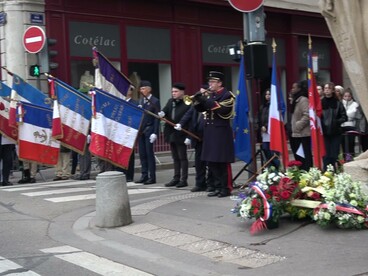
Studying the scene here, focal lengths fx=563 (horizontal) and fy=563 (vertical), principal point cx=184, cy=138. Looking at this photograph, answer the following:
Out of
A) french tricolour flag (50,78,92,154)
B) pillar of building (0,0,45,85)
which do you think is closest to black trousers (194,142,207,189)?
french tricolour flag (50,78,92,154)

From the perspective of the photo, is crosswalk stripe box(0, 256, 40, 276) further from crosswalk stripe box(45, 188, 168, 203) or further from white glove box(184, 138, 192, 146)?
white glove box(184, 138, 192, 146)

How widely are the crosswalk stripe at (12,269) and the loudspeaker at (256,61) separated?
4.90 meters

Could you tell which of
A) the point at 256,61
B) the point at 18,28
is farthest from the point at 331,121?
the point at 18,28

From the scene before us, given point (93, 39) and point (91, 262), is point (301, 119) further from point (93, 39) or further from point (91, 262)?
point (93, 39)

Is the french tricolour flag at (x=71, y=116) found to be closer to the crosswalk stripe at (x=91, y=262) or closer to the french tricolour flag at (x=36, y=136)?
the french tricolour flag at (x=36, y=136)


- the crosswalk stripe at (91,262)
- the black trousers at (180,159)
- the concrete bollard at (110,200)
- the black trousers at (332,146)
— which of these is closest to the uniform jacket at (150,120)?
the black trousers at (180,159)

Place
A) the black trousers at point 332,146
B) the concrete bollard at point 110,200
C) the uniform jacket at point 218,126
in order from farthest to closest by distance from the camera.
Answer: the black trousers at point 332,146, the uniform jacket at point 218,126, the concrete bollard at point 110,200

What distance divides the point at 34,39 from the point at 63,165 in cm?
363

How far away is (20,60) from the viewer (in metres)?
16.3

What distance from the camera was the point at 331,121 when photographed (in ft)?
33.9

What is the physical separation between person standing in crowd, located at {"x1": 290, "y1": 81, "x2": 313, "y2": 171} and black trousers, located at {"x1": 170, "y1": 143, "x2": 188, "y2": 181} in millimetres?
2119

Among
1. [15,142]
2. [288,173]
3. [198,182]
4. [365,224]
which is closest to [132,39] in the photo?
[15,142]

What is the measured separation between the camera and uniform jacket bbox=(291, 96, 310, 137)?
1020 centimetres

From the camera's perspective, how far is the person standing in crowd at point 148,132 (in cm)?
1170
